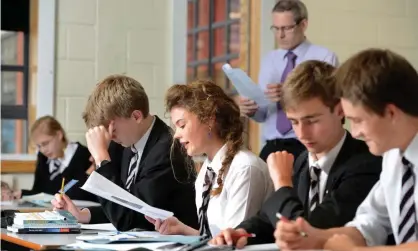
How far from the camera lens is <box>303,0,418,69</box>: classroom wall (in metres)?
5.57

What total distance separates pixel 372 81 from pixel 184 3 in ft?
12.3

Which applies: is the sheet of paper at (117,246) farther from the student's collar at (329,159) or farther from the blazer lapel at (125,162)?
the blazer lapel at (125,162)

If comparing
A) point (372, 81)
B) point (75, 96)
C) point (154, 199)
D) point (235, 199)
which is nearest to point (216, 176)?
point (235, 199)

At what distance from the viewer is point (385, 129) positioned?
1.80m

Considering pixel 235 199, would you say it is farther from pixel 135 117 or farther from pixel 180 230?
pixel 135 117

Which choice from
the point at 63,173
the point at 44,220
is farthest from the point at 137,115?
the point at 63,173

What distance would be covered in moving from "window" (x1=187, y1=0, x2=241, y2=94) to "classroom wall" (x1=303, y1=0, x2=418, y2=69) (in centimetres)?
70

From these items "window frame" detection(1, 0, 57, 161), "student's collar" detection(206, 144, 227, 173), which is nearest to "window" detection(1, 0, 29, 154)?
"window frame" detection(1, 0, 57, 161)

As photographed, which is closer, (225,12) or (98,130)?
(98,130)

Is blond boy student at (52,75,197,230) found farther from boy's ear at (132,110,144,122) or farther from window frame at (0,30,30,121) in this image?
window frame at (0,30,30,121)

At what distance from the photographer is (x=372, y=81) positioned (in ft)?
5.88

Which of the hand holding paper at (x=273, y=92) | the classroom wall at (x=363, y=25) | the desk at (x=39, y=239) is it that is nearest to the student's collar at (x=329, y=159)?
the desk at (x=39, y=239)

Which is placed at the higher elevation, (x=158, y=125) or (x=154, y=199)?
(x=158, y=125)

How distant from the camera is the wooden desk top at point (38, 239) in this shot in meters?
2.36
